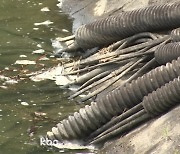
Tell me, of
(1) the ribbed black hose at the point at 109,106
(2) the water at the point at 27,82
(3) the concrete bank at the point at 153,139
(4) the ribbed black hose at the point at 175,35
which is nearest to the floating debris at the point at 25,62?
(2) the water at the point at 27,82

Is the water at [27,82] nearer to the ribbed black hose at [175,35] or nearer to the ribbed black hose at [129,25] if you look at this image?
the ribbed black hose at [129,25]

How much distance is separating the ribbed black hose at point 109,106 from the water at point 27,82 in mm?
260

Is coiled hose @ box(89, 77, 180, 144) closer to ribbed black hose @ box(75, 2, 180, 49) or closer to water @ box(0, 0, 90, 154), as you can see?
water @ box(0, 0, 90, 154)

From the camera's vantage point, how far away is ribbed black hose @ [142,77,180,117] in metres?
5.36

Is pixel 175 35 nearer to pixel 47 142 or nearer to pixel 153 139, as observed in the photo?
pixel 153 139

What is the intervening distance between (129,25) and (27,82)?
5.28 feet

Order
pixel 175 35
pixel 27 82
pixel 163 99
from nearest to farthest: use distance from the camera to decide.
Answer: pixel 163 99
pixel 175 35
pixel 27 82

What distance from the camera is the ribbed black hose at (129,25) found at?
7.18 metres

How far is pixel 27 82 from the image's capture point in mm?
7160

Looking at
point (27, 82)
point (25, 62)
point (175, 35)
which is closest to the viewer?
point (175, 35)

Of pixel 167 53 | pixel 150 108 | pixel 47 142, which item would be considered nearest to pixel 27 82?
pixel 47 142

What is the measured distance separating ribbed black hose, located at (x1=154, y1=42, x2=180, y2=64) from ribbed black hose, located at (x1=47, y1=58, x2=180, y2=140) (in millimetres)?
364

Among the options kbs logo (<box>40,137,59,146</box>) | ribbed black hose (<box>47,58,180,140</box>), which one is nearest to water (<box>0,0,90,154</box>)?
kbs logo (<box>40,137,59,146</box>)

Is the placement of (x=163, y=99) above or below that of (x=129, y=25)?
below
